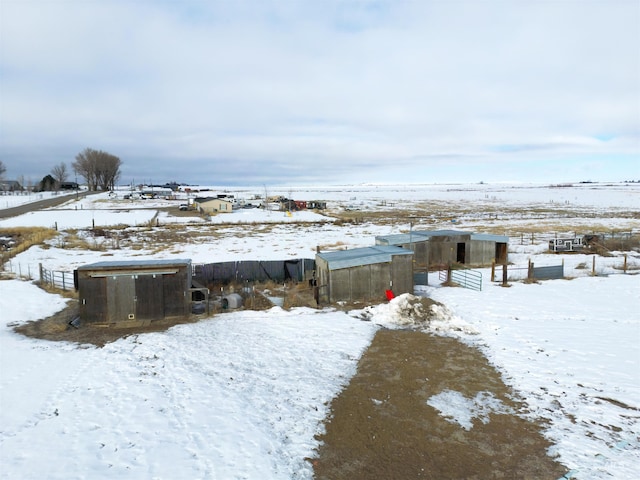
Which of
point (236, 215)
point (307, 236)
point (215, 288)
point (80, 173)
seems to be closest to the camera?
point (215, 288)

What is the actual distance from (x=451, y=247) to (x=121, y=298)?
2143cm

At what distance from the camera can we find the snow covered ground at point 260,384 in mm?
8180

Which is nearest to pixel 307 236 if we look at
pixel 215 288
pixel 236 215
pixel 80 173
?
pixel 215 288

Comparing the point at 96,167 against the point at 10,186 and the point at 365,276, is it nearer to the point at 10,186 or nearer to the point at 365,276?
the point at 10,186

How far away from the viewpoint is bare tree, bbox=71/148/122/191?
147 m

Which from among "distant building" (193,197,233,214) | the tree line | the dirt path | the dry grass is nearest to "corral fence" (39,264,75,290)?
the dry grass

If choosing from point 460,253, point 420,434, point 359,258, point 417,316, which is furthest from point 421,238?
point 420,434

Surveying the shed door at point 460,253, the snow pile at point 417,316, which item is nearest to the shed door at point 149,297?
the snow pile at point 417,316

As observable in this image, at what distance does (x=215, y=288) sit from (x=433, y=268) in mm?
14753

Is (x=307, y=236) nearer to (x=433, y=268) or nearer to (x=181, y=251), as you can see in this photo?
(x=181, y=251)

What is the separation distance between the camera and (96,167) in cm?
14762

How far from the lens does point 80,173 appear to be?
149m

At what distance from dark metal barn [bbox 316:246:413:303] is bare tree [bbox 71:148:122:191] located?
15473cm

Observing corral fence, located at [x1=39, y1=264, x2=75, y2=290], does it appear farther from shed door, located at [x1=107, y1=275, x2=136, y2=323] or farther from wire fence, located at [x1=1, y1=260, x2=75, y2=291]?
shed door, located at [x1=107, y1=275, x2=136, y2=323]
